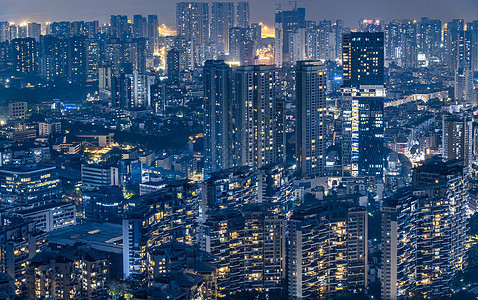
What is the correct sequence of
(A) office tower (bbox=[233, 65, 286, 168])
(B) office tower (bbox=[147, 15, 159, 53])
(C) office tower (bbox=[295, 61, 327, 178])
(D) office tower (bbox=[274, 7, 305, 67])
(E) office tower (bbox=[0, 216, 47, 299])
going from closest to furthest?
(E) office tower (bbox=[0, 216, 47, 299])
(A) office tower (bbox=[233, 65, 286, 168])
(C) office tower (bbox=[295, 61, 327, 178])
(D) office tower (bbox=[274, 7, 305, 67])
(B) office tower (bbox=[147, 15, 159, 53])

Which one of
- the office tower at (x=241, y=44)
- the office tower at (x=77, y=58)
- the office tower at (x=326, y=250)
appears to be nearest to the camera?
the office tower at (x=326, y=250)

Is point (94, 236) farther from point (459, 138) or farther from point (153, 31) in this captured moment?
point (153, 31)

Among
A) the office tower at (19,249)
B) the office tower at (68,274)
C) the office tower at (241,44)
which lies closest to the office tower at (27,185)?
the office tower at (19,249)

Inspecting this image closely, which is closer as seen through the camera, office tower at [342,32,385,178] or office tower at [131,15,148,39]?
office tower at [342,32,385,178]

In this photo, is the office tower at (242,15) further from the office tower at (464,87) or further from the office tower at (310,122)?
the office tower at (310,122)

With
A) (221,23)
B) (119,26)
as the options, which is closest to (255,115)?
(221,23)

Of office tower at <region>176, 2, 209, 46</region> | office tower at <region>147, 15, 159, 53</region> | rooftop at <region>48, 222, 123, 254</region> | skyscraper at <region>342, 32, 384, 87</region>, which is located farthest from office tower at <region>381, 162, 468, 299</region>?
office tower at <region>147, 15, 159, 53</region>

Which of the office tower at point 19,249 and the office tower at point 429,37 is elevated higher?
the office tower at point 429,37

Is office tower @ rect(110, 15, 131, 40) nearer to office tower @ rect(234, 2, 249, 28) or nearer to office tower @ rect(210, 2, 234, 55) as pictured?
office tower @ rect(210, 2, 234, 55)
